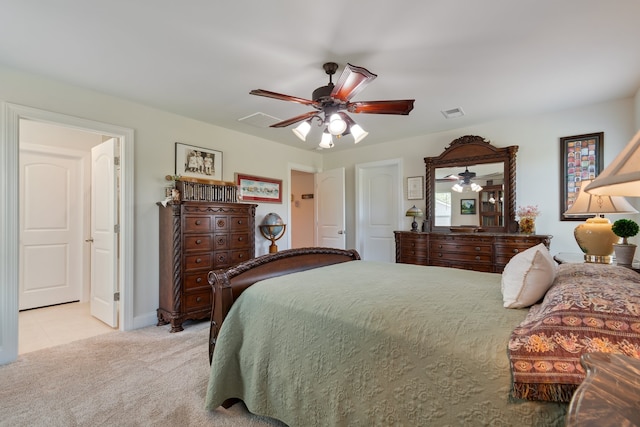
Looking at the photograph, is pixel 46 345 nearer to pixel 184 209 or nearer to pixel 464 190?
pixel 184 209

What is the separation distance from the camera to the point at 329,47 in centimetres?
210

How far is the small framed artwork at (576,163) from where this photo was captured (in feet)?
10.5

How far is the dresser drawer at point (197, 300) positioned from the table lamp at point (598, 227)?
134 inches

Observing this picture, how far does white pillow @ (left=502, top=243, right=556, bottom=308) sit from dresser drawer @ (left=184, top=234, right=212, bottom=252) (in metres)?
2.82

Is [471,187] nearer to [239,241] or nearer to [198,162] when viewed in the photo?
[239,241]

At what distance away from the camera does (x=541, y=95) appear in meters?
2.96

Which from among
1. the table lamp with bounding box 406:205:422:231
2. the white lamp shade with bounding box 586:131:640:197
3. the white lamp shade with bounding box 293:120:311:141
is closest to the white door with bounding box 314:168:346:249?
the table lamp with bounding box 406:205:422:231

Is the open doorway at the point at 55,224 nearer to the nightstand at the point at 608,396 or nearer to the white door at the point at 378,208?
the white door at the point at 378,208

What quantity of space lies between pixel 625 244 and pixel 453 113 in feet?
6.65

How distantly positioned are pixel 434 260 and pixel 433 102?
193 centimetres

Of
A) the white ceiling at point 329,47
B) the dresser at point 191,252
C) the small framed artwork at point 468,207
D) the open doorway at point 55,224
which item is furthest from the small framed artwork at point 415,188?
the open doorway at point 55,224

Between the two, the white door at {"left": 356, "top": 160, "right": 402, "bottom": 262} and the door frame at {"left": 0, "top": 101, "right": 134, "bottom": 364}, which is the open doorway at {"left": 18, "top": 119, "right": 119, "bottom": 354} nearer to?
the door frame at {"left": 0, "top": 101, "right": 134, "bottom": 364}

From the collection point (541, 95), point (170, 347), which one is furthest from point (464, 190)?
point (170, 347)

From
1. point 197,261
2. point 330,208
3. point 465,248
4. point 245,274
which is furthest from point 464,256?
point 197,261
